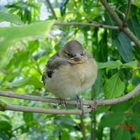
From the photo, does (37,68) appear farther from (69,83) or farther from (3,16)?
(3,16)


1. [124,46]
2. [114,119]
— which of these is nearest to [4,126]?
[114,119]

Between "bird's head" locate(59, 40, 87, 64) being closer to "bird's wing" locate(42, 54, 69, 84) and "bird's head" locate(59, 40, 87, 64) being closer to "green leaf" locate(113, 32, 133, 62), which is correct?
"bird's wing" locate(42, 54, 69, 84)

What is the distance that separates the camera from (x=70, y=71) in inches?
43.1

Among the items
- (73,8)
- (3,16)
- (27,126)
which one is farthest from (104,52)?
(3,16)

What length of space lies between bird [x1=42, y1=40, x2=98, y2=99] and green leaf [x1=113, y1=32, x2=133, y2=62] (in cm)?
22

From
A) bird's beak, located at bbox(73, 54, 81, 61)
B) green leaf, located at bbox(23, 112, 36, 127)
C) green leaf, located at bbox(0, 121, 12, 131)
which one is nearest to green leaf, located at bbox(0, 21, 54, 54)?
bird's beak, located at bbox(73, 54, 81, 61)

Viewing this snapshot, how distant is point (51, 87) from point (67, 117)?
500 mm

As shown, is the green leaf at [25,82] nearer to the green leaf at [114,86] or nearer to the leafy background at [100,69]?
the leafy background at [100,69]

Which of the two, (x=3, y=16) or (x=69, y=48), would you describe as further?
(x=69, y=48)

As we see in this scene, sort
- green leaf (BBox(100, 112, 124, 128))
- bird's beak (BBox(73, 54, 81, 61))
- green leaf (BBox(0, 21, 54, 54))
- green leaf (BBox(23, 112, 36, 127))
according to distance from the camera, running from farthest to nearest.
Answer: green leaf (BBox(23, 112, 36, 127)), green leaf (BBox(100, 112, 124, 128)), bird's beak (BBox(73, 54, 81, 61)), green leaf (BBox(0, 21, 54, 54))

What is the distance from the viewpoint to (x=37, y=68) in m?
1.79

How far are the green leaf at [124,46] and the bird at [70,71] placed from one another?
0.22 metres

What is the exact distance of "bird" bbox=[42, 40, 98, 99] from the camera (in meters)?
1.10

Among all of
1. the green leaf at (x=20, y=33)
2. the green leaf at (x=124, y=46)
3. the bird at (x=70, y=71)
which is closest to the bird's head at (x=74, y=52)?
the bird at (x=70, y=71)
